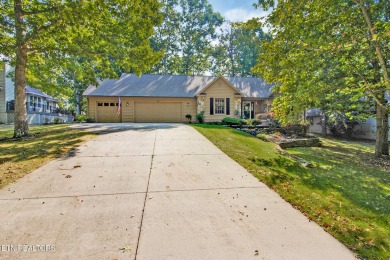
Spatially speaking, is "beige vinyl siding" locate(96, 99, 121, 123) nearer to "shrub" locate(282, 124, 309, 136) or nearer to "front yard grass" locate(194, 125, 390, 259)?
"shrub" locate(282, 124, 309, 136)

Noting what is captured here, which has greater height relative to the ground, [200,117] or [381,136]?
[200,117]

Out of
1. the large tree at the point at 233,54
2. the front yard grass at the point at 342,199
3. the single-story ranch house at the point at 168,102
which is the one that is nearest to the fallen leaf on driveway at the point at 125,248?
the front yard grass at the point at 342,199

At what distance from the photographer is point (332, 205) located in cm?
381

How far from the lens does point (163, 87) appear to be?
75.0ft

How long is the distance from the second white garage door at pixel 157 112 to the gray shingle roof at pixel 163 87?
900mm

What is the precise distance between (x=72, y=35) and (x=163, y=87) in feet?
40.4

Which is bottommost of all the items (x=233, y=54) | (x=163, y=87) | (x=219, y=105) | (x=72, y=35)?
(x=219, y=105)

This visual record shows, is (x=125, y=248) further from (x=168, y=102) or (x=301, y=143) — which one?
(x=168, y=102)

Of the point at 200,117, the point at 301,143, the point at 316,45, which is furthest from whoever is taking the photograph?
the point at 200,117

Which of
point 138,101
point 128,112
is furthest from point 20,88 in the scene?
point 138,101

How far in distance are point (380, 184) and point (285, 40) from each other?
556cm

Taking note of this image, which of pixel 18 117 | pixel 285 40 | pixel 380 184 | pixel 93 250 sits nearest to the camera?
pixel 93 250

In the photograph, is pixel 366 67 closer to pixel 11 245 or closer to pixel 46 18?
pixel 11 245

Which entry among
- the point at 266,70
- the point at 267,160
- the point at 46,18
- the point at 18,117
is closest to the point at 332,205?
the point at 267,160
